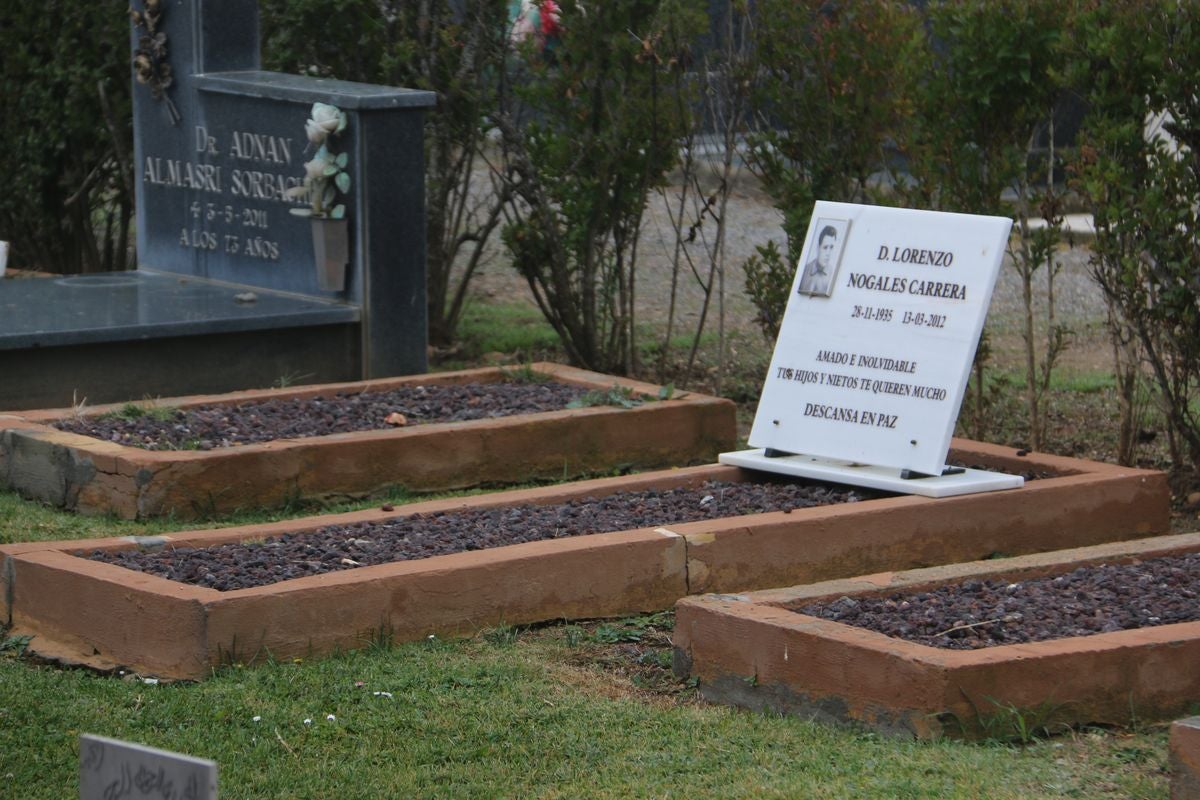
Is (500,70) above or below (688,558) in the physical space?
above

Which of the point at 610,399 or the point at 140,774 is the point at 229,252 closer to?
the point at 610,399

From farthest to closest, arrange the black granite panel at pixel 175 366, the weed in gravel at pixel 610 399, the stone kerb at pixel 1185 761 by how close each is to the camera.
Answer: the black granite panel at pixel 175 366 → the weed in gravel at pixel 610 399 → the stone kerb at pixel 1185 761

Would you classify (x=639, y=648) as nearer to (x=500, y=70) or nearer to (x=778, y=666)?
(x=778, y=666)

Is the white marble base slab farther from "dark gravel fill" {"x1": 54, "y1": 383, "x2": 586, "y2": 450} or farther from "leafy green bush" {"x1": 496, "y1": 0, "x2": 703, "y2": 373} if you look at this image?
"leafy green bush" {"x1": 496, "y1": 0, "x2": 703, "y2": 373}

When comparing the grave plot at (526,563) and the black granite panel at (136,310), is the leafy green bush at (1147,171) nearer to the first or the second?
the grave plot at (526,563)

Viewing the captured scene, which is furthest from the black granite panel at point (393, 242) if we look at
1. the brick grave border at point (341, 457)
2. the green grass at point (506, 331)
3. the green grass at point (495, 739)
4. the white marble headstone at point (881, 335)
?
the green grass at point (495, 739)

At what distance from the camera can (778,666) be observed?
486 cm

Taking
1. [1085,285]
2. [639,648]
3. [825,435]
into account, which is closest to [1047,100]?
[825,435]

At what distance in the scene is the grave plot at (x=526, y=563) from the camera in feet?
17.2

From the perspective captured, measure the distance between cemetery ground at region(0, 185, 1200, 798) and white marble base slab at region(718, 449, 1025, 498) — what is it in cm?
116

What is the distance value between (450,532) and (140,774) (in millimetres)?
3303

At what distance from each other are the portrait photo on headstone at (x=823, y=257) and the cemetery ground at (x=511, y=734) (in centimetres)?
175

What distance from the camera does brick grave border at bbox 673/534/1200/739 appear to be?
14.9 ft

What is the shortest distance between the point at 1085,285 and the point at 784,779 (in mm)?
10688
